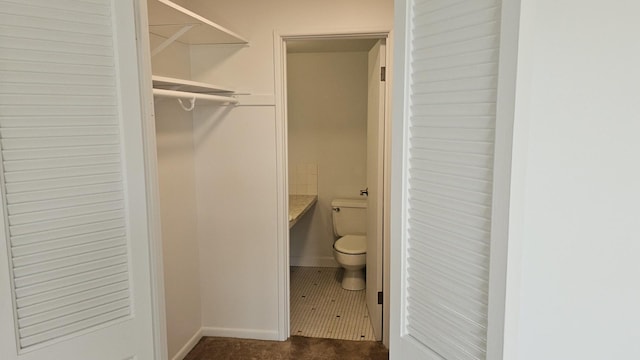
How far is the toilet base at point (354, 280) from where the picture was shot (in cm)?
415

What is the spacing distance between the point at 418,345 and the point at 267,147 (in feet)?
6.34

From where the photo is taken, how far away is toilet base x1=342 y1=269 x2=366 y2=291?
4152mm

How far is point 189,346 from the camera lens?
3.01 metres

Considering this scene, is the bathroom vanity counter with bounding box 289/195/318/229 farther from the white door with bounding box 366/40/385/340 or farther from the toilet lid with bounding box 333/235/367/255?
the white door with bounding box 366/40/385/340

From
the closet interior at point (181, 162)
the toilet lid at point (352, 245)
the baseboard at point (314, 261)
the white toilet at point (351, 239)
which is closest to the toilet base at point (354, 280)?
the white toilet at point (351, 239)

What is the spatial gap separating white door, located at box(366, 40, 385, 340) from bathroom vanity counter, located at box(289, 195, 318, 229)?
24.7 inches

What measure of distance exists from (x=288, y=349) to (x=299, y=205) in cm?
143

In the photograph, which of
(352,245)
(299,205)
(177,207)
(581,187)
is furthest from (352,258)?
(581,187)

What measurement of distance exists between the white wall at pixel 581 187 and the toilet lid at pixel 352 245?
284cm

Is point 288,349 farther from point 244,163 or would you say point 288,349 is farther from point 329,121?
point 329,121

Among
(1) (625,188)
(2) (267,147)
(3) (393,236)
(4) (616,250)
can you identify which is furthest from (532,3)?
(2) (267,147)

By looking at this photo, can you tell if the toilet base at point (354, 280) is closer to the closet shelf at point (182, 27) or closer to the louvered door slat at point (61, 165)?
the closet shelf at point (182, 27)

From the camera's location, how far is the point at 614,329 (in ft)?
3.54

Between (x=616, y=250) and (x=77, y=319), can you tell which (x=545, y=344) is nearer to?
(x=616, y=250)
